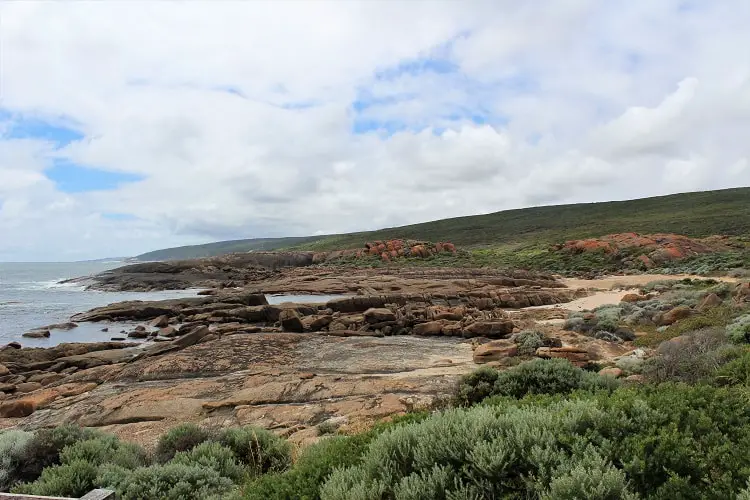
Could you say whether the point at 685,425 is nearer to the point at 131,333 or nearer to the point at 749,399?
the point at 749,399

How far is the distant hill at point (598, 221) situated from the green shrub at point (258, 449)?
248 feet

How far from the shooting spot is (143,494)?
5.29 meters

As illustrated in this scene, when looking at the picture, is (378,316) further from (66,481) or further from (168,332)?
(66,481)

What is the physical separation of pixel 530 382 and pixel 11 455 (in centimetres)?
842

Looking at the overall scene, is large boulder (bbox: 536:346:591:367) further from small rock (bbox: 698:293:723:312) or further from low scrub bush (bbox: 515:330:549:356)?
small rock (bbox: 698:293:723:312)

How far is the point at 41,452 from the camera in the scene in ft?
21.8

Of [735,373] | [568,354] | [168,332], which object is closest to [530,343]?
[568,354]

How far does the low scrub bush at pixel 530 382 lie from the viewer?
8070 millimetres

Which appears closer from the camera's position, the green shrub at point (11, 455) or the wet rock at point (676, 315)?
the green shrub at point (11, 455)

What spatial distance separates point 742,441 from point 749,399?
52.7 inches

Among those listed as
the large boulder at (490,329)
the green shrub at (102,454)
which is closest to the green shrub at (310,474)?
the green shrub at (102,454)

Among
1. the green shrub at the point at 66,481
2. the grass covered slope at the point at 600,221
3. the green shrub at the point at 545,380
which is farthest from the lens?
the grass covered slope at the point at 600,221

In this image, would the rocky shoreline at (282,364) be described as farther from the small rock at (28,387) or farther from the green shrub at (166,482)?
the green shrub at (166,482)

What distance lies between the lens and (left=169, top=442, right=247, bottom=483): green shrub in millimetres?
6195
